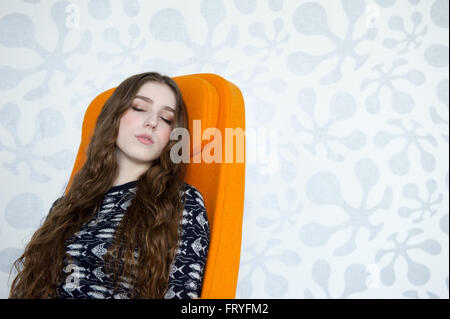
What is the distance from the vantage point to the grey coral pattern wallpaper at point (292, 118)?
156cm

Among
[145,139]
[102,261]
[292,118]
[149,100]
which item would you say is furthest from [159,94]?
[292,118]

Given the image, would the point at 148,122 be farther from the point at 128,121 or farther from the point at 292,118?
the point at 292,118

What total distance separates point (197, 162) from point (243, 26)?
3.15 feet

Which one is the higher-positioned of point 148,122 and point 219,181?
point 148,122

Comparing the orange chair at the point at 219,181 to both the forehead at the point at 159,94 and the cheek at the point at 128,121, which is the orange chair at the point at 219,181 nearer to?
the forehead at the point at 159,94

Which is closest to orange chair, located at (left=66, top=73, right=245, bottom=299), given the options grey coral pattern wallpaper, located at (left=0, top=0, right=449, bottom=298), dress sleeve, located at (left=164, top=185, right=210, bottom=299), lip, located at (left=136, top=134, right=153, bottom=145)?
dress sleeve, located at (left=164, top=185, right=210, bottom=299)

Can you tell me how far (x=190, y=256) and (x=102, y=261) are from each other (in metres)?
0.21

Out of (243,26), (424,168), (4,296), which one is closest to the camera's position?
(4,296)

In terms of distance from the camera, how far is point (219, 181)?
0.83m

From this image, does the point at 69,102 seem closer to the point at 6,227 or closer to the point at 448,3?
the point at 6,227

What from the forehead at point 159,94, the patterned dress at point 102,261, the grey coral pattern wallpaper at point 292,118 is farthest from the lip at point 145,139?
the grey coral pattern wallpaper at point 292,118

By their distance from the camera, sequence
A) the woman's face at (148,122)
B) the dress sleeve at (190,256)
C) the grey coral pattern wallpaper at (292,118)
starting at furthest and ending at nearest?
the grey coral pattern wallpaper at (292,118)
the woman's face at (148,122)
the dress sleeve at (190,256)

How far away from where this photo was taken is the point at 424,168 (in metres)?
1.78

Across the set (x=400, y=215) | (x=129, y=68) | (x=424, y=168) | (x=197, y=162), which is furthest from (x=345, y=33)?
(x=197, y=162)
